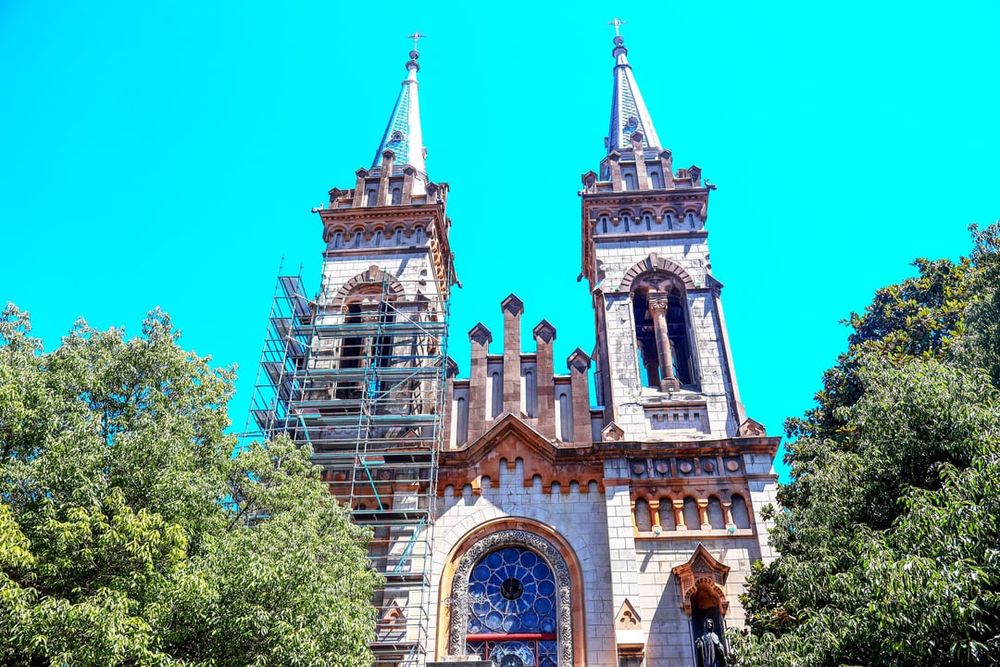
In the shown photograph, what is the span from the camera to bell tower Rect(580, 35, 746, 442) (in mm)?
20109

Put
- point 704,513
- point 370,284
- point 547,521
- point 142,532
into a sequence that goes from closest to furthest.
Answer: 1. point 142,532
2. point 704,513
3. point 547,521
4. point 370,284

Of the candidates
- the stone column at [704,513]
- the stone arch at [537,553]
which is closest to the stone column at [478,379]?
the stone arch at [537,553]

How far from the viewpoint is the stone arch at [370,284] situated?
2341 cm

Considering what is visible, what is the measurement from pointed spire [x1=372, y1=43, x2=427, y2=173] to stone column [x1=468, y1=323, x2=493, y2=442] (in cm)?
922

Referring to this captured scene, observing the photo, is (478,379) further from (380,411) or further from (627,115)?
(627,115)

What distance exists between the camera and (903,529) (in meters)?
9.65

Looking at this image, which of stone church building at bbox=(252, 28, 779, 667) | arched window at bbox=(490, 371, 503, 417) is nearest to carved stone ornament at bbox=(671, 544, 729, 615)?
stone church building at bbox=(252, 28, 779, 667)

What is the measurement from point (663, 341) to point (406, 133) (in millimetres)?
14031

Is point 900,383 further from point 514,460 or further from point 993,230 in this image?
point 514,460

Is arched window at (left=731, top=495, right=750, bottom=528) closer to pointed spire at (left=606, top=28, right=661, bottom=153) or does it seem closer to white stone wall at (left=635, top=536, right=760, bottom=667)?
white stone wall at (left=635, top=536, right=760, bottom=667)

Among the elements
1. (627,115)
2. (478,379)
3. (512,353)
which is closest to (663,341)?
(512,353)

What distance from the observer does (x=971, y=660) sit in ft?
27.2

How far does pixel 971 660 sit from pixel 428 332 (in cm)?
1589

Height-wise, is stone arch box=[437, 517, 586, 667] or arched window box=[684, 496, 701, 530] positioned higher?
arched window box=[684, 496, 701, 530]
